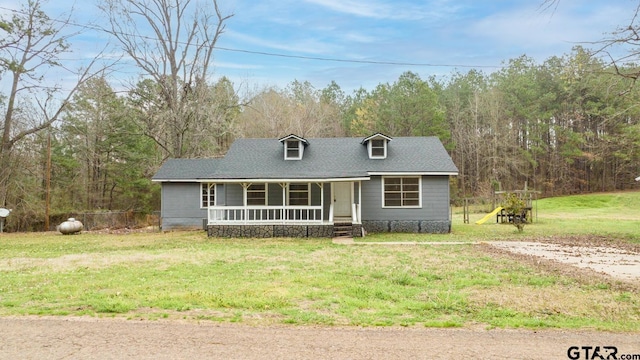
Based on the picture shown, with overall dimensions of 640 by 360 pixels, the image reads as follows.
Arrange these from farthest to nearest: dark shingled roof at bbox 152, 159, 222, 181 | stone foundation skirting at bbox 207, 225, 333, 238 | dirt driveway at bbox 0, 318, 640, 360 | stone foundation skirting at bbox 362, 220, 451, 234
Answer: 1. dark shingled roof at bbox 152, 159, 222, 181
2. stone foundation skirting at bbox 362, 220, 451, 234
3. stone foundation skirting at bbox 207, 225, 333, 238
4. dirt driveway at bbox 0, 318, 640, 360

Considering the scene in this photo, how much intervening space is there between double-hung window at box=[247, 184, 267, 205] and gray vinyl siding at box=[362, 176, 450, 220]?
481 cm

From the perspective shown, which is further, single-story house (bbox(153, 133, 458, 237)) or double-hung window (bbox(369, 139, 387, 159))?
double-hung window (bbox(369, 139, 387, 159))

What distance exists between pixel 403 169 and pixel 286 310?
48.7ft

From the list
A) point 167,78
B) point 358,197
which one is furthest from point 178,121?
point 358,197

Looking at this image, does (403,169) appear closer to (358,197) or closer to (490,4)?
(358,197)

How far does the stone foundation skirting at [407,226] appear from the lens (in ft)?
66.1

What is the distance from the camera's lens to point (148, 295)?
7.36 metres

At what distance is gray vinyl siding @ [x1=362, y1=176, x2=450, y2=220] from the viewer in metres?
20.3

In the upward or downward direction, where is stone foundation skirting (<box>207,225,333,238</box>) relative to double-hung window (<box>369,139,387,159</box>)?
downward

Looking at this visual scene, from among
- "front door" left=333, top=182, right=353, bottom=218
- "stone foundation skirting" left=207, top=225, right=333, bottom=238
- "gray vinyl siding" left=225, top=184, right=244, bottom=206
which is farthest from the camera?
"gray vinyl siding" left=225, top=184, right=244, bottom=206

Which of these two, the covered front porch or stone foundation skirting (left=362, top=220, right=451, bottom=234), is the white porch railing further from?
stone foundation skirting (left=362, top=220, right=451, bottom=234)

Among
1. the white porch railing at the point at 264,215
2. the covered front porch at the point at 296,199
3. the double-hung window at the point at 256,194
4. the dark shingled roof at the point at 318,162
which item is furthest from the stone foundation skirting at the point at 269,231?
the double-hung window at the point at 256,194

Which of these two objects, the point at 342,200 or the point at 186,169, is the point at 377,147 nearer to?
the point at 342,200

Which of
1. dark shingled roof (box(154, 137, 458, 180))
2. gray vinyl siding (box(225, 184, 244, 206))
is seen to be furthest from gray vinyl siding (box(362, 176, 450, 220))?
gray vinyl siding (box(225, 184, 244, 206))
